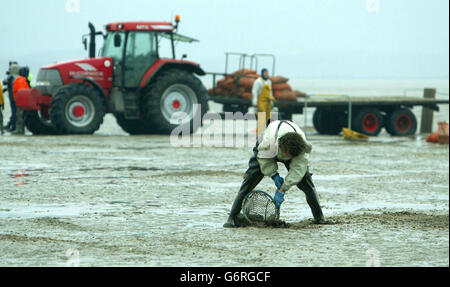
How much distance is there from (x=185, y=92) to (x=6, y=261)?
17190mm

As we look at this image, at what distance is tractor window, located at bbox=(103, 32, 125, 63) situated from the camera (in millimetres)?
23348

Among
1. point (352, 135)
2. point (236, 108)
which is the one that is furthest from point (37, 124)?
point (352, 135)

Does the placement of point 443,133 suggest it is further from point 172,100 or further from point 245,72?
point 172,100

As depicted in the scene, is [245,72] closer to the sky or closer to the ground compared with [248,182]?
closer to the sky

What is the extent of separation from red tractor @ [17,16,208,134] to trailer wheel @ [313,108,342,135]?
3973 millimetres

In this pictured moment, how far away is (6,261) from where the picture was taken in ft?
Answer: 23.8

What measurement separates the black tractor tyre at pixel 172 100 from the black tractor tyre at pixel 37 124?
2524 mm

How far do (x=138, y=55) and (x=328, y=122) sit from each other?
6.36 m

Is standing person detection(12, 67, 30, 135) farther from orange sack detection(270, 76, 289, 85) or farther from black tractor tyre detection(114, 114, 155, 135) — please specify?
orange sack detection(270, 76, 289, 85)

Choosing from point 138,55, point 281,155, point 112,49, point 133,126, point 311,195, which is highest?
point 112,49

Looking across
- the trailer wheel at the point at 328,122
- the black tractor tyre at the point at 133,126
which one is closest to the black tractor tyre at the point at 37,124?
the black tractor tyre at the point at 133,126

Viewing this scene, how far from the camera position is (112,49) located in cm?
2359
